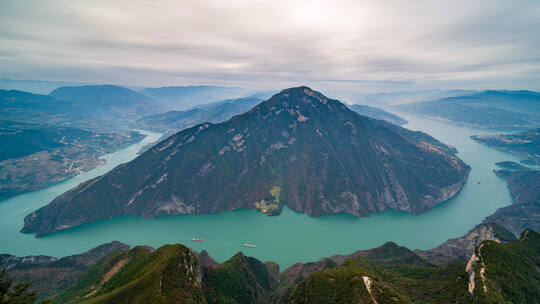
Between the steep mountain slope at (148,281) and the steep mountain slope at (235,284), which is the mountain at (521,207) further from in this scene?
the steep mountain slope at (148,281)

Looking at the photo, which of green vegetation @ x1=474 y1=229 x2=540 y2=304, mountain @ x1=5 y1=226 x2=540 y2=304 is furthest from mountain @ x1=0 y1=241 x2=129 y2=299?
green vegetation @ x1=474 y1=229 x2=540 y2=304

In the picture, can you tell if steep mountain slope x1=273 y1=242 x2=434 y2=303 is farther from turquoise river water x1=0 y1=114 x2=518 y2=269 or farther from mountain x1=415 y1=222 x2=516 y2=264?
mountain x1=415 y1=222 x2=516 y2=264

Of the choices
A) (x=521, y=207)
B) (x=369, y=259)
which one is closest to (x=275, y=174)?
(x=369, y=259)

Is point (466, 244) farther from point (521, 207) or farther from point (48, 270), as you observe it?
point (48, 270)

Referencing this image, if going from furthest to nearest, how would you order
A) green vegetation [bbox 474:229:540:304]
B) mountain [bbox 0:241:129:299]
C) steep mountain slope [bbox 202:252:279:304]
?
1. mountain [bbox 0:241:129:299]
2. steep mountain slope [bbox 202:252:279:304]
3. green vegetation [bbox 474:229:540:304]

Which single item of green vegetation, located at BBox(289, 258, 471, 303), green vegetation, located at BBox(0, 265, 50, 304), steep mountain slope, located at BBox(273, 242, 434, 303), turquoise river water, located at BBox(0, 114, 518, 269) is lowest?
turquoise river water, located at BBox(0, 114, 518, 269)
